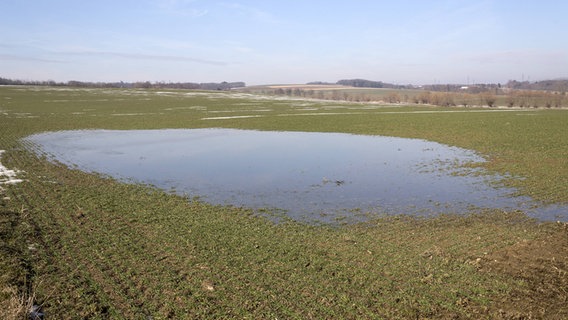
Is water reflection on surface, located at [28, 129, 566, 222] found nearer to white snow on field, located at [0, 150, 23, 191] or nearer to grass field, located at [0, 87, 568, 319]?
grass field, located at [0, 87, 568, 319]

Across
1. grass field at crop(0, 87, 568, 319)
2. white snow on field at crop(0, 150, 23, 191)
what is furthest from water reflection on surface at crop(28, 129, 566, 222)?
white snow on field at crop(0, 150, 23, 191)

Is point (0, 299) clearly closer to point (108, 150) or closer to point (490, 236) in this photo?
point (490, 236)

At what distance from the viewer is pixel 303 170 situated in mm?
19828

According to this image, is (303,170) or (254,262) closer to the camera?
(254,262)

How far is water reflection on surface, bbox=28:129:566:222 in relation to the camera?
46.1 feet

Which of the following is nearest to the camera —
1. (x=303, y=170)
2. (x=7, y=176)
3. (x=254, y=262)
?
(x=254, y=262)

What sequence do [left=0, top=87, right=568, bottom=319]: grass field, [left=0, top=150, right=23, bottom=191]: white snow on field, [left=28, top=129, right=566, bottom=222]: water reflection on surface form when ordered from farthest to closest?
→ [left=0, top=150, right=23, bottom=191]: white snow on field, [left=28, top=129, right=566, bottom=222]: water reflection on surface, [left=0, top=87, right=568, bottom=319]: grass field

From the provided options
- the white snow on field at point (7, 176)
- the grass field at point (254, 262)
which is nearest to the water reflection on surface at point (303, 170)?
the grass field at point (254, 262)

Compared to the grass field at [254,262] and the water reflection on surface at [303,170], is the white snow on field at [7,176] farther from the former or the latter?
the water reflection on surface at [303,170]

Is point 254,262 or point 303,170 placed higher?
point 303,170

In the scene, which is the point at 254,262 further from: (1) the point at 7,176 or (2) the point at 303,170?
(1) the point at 7,176

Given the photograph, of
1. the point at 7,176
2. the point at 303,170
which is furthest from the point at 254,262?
the point at 7,176

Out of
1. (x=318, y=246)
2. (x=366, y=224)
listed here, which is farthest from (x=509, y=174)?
(x=318, y=246)

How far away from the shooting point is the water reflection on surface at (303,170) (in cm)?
1404
